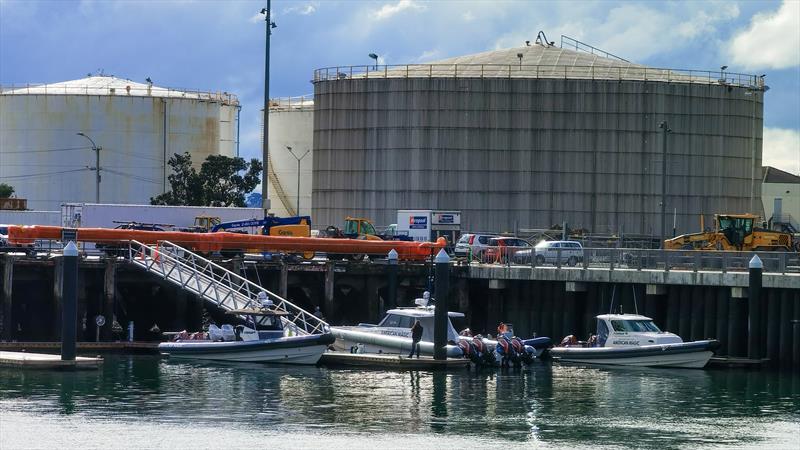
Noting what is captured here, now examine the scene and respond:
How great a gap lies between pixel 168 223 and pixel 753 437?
53023mm

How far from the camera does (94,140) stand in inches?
5408

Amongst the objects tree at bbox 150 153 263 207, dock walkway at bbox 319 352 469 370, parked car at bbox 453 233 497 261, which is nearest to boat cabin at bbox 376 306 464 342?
dock walkway at bbox 319 352 469 370

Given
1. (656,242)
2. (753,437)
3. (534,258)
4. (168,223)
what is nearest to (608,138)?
(656,242)

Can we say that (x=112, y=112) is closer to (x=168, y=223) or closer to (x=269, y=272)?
(x=168, y=223)

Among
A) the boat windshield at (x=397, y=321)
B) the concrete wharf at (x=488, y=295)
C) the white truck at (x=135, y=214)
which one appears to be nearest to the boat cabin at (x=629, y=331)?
the concrete wharf at (x=488, y=295)

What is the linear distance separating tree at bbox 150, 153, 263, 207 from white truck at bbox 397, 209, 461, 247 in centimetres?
2604

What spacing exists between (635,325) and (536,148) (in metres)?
51.6

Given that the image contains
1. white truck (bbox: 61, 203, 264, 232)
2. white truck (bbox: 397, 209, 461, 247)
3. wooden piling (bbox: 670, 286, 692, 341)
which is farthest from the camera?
white truck (bbox: 397, 209, 461, 247)

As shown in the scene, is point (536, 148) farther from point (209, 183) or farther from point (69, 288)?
point (69, 288)

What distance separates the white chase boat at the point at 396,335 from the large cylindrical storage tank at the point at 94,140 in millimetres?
76648

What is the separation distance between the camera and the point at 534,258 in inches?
2813

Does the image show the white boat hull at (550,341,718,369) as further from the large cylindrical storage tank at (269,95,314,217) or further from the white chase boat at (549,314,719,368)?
the large cylindrical storage tank at (269,95,314,217)

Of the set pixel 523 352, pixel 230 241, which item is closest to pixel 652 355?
pixel 523 352

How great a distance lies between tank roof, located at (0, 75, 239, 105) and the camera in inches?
5531
